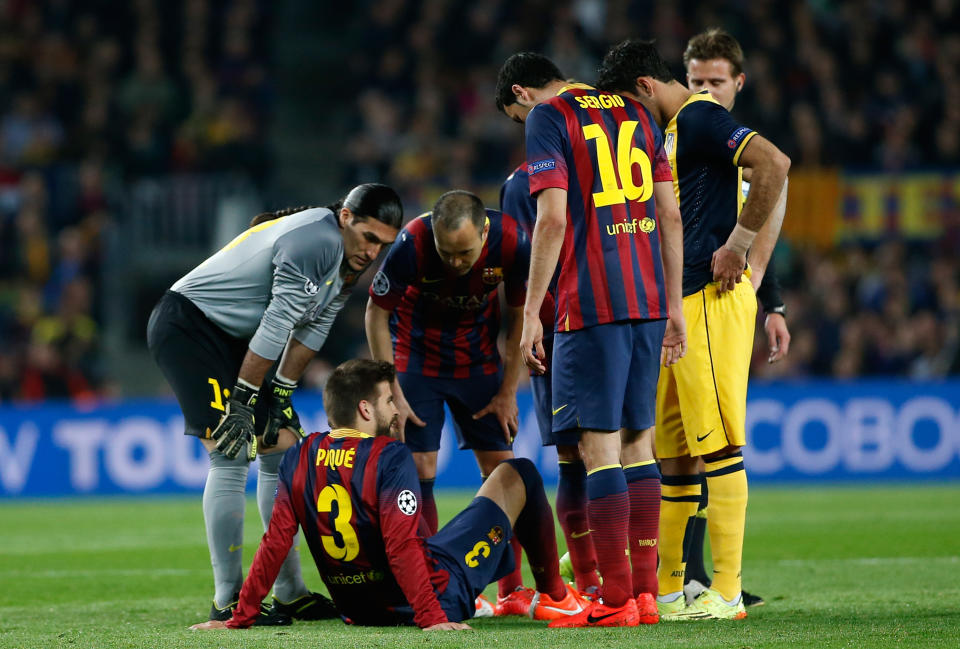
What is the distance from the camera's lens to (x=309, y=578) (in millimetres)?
7105

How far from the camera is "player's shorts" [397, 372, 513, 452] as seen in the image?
6195 millimetres

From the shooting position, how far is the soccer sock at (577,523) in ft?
18.7

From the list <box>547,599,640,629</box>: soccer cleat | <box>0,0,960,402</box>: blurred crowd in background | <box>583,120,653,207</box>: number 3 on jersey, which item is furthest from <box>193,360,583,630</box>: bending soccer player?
<box>0,0,960,402</box>: blurred crowd in background

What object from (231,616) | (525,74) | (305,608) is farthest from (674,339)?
(231,616)

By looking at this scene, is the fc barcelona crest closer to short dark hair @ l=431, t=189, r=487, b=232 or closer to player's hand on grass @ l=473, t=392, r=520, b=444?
short dark hair @ l=431, t=189, r=487, b=232

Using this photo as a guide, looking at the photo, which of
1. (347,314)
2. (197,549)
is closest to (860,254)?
(347,314)

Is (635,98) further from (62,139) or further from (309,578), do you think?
(62,139)

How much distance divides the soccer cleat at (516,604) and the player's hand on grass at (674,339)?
1234 millimetres

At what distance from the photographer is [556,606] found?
207 inches

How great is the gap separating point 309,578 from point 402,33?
1209 cm

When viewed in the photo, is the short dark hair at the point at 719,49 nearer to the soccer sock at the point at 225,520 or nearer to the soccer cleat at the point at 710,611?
A: the soccer cleat at the point at 710,611

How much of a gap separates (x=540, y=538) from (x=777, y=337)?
5.00 feet

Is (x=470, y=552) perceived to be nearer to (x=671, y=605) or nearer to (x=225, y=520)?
(x=671, y=605)

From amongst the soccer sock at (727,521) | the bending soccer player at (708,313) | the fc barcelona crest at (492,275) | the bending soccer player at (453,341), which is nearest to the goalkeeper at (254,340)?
the bending soccer player at (453,341)
